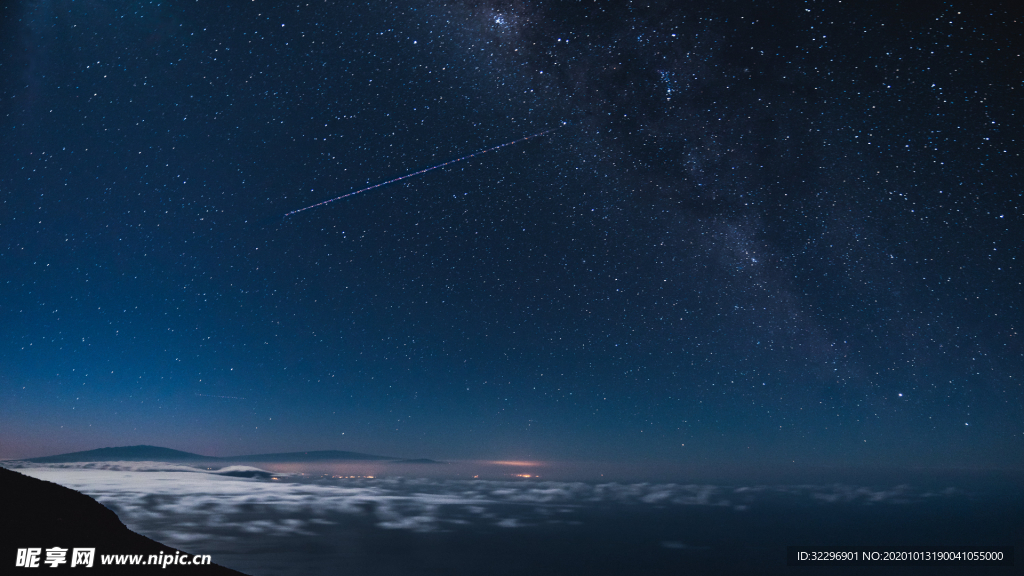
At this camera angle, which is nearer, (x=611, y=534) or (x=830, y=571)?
(x=830, y=571)

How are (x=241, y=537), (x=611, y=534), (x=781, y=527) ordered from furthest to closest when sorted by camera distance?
(x=781, y=527) → (x=611, y=534) → (x=241, y=537)

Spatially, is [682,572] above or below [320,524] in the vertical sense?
above

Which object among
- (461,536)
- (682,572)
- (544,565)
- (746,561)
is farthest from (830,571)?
(461,536)

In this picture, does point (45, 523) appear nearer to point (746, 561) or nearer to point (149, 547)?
point (149, 547)

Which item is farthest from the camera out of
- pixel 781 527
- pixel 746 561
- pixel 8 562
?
pixel 781 527

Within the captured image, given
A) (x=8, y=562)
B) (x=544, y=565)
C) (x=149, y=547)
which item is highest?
(x=8, y=562)

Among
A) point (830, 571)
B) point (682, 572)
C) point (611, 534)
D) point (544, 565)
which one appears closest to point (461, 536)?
point (611, 534)
